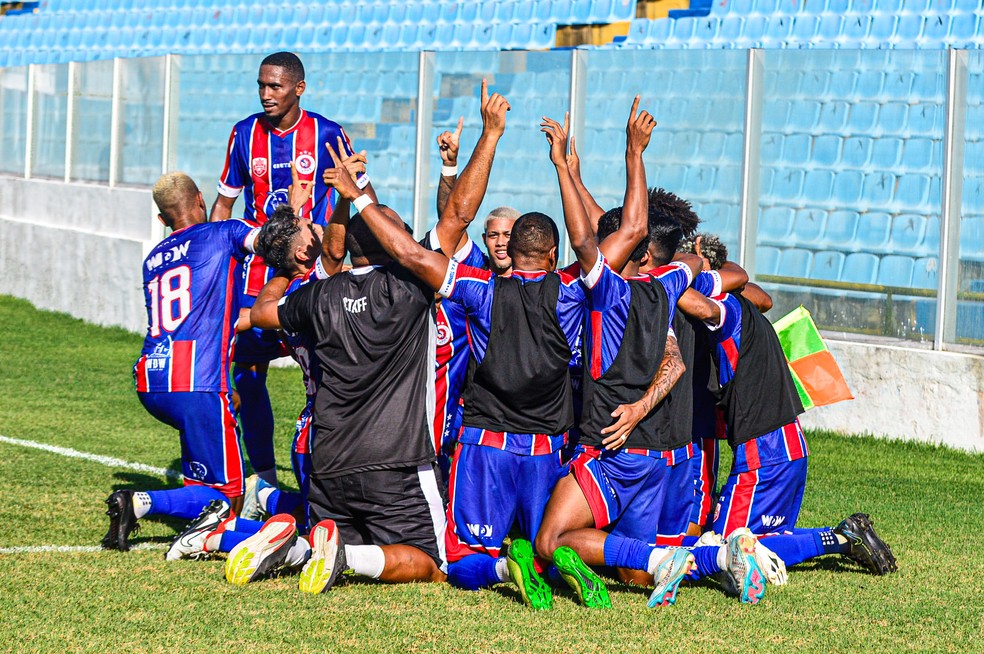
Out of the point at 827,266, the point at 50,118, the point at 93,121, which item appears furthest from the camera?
the point at 50,118

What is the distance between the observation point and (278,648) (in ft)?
15.2

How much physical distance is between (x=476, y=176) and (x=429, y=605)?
1.77 metres

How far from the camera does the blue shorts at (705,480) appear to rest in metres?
6.51

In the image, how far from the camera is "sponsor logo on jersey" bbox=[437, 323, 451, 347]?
619cm

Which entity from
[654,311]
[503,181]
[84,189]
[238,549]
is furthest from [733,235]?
[84,189]

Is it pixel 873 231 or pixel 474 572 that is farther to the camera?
pixel 873 231

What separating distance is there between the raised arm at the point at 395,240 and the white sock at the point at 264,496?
1.78m

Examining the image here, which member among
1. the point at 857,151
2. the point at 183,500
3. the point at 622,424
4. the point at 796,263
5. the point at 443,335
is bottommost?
the point at 183,500

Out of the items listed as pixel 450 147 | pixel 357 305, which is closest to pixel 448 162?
pixel 450 147

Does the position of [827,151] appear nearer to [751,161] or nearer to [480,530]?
[751,161]

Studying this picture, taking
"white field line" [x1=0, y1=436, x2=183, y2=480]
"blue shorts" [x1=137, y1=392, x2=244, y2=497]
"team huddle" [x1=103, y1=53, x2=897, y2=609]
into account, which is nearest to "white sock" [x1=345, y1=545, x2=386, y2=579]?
"team huddle" [x1=103, y1=53, x2=897, y2=609]

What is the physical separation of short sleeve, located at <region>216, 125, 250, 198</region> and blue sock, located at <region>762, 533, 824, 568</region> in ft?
11.8

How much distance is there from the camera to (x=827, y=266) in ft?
32.9

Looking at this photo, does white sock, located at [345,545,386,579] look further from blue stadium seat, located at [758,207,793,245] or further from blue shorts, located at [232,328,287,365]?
blue stadium seat, located at [758,207,793,245]
